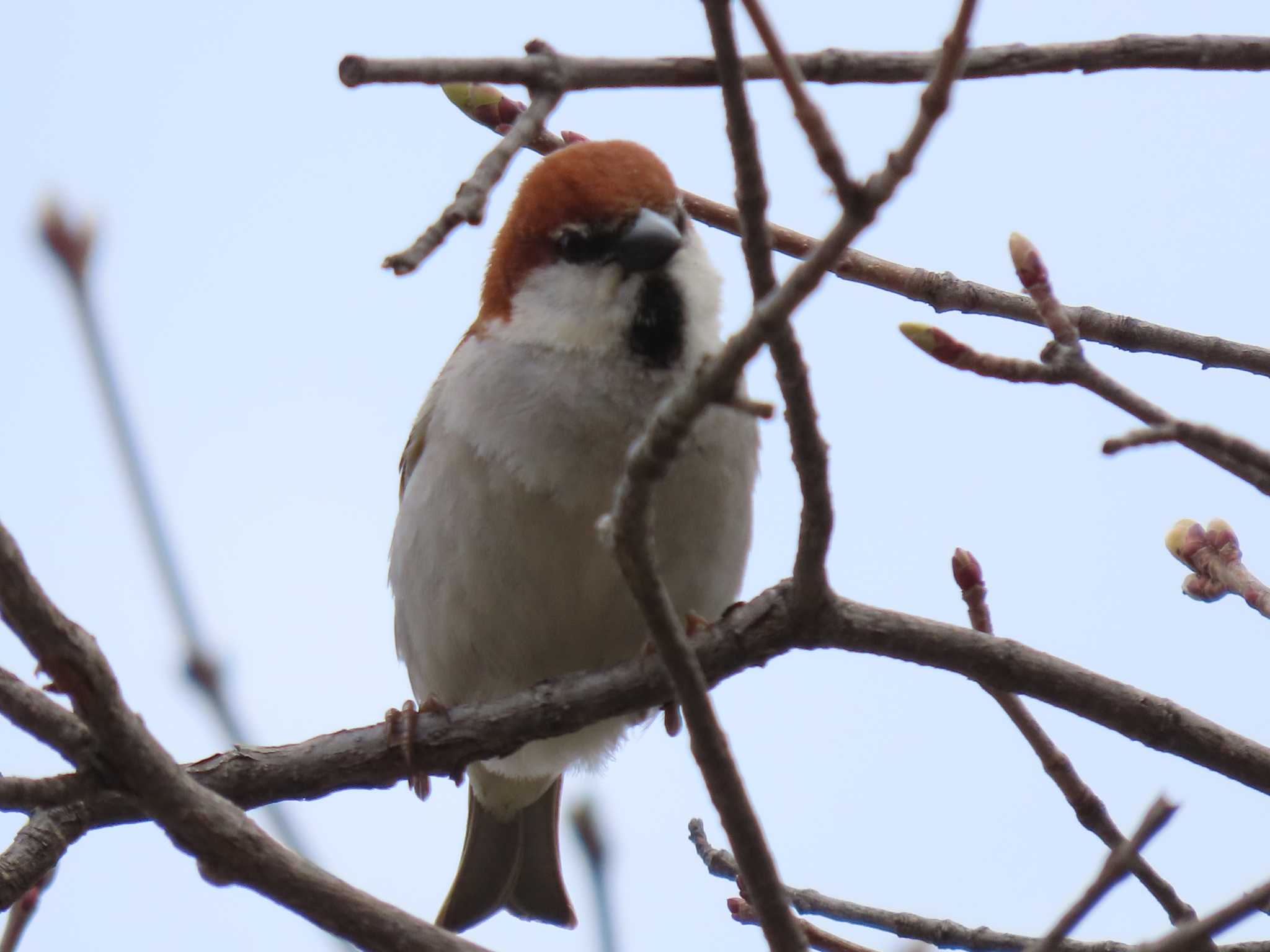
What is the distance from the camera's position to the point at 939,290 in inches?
119

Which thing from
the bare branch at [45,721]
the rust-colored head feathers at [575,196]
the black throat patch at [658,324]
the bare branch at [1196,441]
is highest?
the rust-colored head feathers at [575,196]

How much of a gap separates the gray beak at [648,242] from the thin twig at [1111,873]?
2.04 m

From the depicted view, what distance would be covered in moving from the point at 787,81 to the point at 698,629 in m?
1.54

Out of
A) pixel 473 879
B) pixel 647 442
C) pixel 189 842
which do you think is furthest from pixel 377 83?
pixel 473 879

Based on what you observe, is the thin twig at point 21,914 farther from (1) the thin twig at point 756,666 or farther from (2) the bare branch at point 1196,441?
(2) the bare branch at point 1196,441

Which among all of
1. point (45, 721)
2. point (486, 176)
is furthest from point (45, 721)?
point (486, 176)

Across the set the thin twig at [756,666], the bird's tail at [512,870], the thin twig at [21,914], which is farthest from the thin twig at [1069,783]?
the bird's tail at [512,870]

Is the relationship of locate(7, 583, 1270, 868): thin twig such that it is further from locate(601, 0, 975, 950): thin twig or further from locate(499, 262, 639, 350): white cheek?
locate(499, 262, 639, 350): white cheek

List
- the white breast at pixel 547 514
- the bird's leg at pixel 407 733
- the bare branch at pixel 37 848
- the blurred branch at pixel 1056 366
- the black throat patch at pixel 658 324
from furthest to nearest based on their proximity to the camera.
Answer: the black throat patch at pixel 658 324 < the white breast at pixel 547 514 < the bird's leg at pixel 407 733 < the bare branch at pixel 37 848 < the blurred branch at pixel 1056 366

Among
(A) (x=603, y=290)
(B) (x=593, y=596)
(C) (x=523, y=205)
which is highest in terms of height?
(C) (x=523, y=205)

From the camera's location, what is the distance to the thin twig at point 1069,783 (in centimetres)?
244

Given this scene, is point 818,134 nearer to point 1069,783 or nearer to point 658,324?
point 1069,783

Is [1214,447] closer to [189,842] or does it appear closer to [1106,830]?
[1106,830]

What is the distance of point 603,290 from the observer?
343 cm
